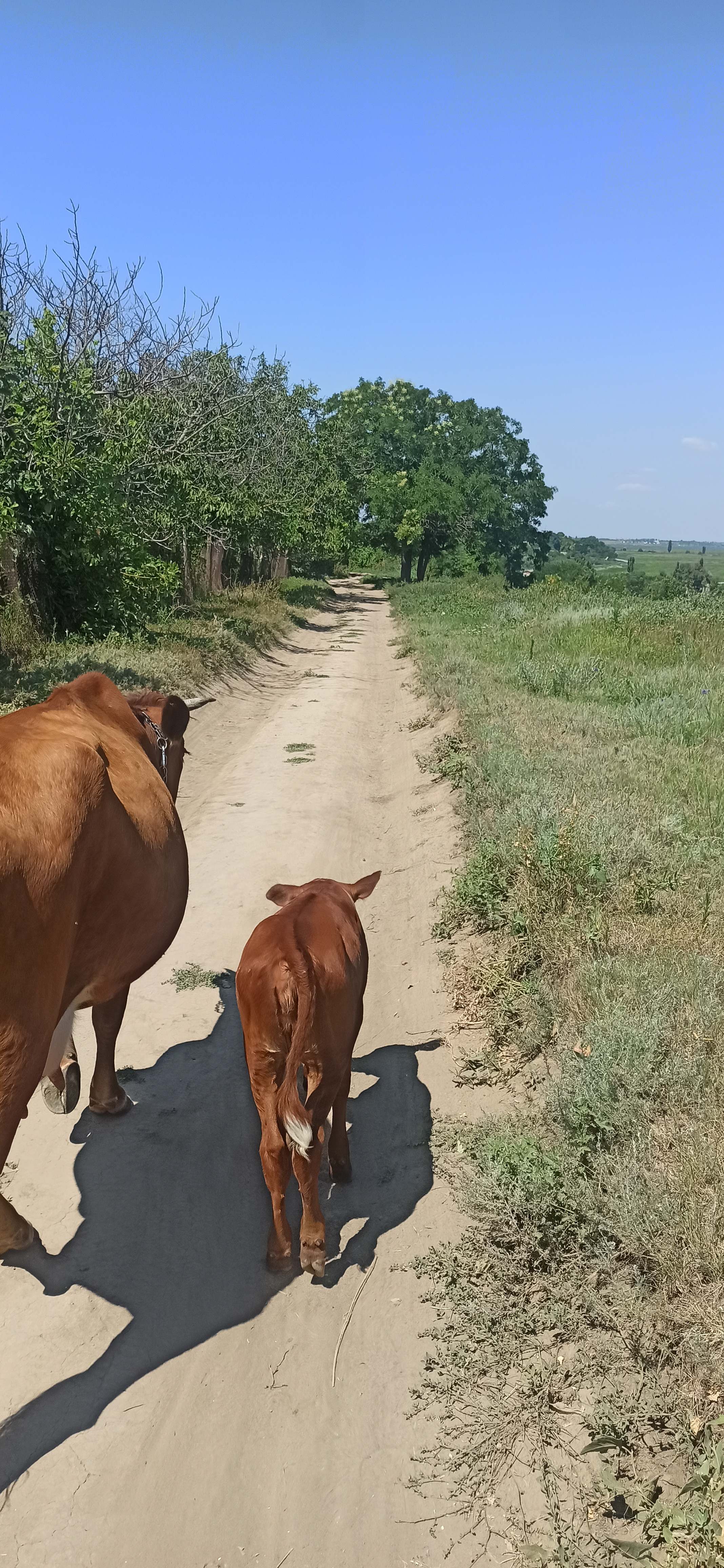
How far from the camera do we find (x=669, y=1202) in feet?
12.5

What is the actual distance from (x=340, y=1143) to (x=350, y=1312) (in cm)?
78

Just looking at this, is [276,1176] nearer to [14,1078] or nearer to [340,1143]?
[340,1143]

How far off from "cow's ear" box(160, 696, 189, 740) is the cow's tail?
211 centimetres

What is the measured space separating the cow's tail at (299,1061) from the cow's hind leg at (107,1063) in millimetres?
1434

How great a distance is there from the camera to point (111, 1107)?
17.1 feet

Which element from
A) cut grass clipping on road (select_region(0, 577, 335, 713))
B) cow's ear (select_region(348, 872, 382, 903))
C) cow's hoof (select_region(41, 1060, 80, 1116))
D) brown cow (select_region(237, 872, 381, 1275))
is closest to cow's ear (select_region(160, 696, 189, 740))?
cow's ear (select_region(348, 872, 382, 903))

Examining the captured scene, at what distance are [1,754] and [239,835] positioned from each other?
21.1 ft

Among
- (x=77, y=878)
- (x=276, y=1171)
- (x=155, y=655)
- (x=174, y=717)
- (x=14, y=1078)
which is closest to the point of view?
(x=14, y=1078)

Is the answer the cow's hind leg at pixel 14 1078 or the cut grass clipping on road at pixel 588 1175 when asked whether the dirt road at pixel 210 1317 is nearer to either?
the cut grass clipping on road at pixel 588 1175

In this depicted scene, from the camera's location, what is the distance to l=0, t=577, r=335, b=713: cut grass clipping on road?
13695 mm

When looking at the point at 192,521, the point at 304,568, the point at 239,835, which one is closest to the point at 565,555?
the point at 304,568

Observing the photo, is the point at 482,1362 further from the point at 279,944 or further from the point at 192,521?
the point at 192,521

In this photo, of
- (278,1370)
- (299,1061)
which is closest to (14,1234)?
(278,1370)

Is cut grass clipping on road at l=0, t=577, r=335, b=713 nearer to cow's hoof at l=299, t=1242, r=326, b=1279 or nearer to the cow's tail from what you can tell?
the cow's tail
